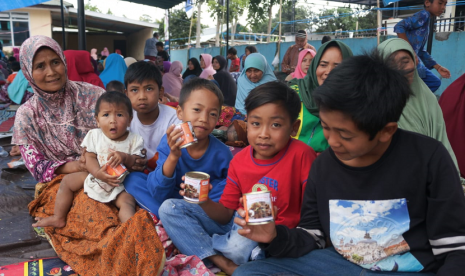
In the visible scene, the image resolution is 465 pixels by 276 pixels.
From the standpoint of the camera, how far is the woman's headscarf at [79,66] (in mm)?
5020

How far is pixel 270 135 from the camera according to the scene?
6.57ft

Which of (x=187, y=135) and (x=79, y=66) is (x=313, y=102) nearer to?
(x=187, y=135)

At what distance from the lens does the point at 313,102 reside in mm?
2828

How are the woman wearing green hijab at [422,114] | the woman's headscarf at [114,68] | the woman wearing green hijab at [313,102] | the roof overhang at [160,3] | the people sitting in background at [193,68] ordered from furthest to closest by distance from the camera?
the roof overhang at [160,3], the people sitting in background at [193,68], the woman's headscarf at [114,68], the woman wearing green hijab at [313,102], the woman wearing green hijab at [422,114]

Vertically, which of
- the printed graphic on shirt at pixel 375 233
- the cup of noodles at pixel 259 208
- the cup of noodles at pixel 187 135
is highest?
the cup of noodles at pixel 187 135

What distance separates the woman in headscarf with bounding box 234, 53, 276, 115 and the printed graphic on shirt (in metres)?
4.02

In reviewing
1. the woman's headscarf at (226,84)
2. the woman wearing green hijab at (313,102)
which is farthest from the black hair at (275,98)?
the woman's headscarf at (226,84)

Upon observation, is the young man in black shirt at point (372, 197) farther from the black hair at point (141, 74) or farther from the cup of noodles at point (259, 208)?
the black hair at point (141, 74)

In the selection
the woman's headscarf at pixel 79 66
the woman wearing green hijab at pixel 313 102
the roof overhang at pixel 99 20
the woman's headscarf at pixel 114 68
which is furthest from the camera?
the roof overhang at pixel 99 20

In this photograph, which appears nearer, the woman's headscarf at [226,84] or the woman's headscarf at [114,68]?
the woman's headscarf at [114,68]

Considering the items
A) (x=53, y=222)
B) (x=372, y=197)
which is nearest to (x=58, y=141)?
(x=53, y=222)

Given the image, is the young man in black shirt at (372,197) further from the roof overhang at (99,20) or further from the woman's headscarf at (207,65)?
the roof overhang at (99,20)

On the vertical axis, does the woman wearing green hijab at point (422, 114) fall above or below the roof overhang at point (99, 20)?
below

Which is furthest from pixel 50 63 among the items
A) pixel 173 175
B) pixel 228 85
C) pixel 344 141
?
pixel 228 85
